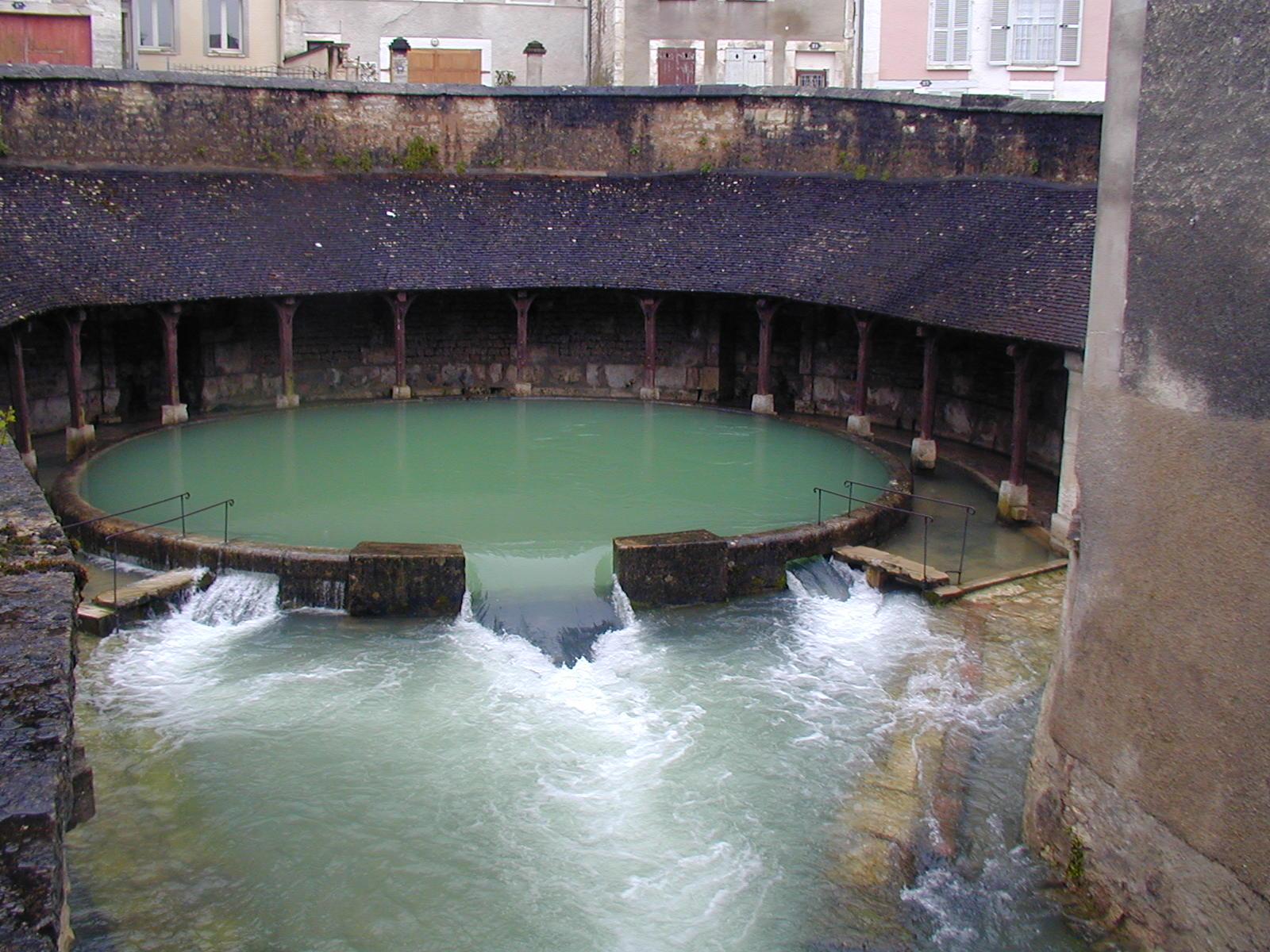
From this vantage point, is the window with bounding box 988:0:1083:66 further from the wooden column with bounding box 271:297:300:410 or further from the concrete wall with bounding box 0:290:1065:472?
the wooden column with bounding box 271:297:300:410

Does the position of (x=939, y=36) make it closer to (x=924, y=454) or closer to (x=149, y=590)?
(x=924, y=454)

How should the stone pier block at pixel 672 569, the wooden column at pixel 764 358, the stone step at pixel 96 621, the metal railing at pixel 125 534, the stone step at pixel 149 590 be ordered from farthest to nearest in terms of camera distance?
the wooden column at pixel 764 358 < the stone pier block at pixel 672 569 < the metal railing at pixel 125 534 < the stone step at pixel 149 590 < the stone step at pixel 96 621

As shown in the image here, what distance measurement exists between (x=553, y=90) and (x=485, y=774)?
15.9m

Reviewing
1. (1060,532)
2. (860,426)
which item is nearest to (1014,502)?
(1060,532)

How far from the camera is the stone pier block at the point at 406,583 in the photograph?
1253cm

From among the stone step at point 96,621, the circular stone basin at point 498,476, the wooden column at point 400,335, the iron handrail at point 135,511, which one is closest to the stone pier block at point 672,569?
the circular stone basin at point 498,476

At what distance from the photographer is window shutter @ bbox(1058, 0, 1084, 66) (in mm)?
24234

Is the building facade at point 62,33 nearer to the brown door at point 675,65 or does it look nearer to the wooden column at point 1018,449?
the brown door at point 675,65

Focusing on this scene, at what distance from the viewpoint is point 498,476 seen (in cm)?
1703

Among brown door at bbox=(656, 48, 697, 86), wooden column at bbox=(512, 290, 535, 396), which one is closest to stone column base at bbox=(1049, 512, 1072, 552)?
wooden column at bbox=(512, 290, 535, 396)

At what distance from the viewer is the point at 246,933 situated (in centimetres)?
774

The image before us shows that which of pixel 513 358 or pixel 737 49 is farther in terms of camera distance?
pixel 737 49

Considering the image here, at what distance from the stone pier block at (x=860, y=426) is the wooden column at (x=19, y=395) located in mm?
10538

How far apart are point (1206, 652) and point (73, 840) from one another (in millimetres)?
6636
